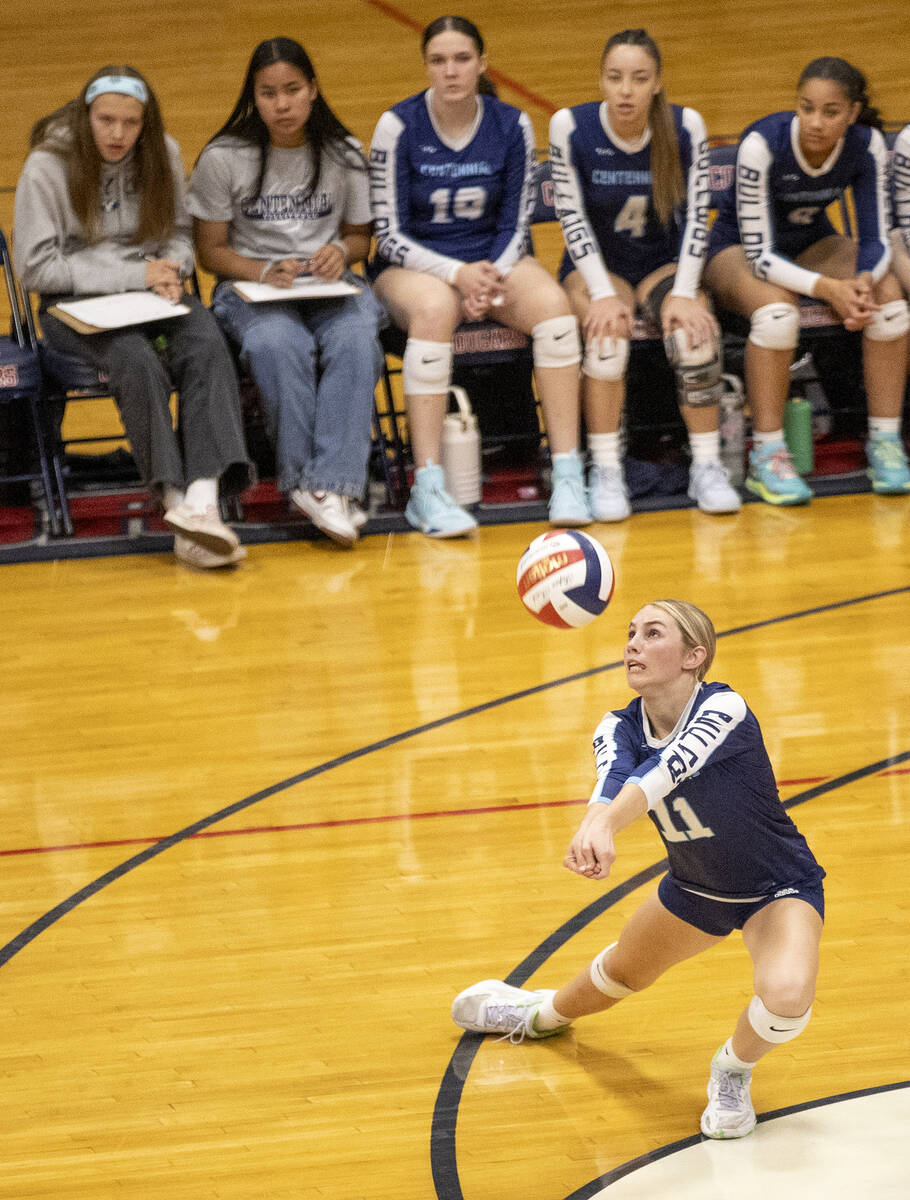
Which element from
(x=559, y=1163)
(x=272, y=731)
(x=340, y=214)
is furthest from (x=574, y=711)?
(x=340, y=214)

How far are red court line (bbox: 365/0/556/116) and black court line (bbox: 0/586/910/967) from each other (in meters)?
6.07

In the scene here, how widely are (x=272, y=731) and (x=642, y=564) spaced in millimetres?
1658

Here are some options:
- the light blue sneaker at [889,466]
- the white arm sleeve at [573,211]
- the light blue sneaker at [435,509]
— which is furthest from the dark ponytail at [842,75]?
the light blue sneaker at [435,509]

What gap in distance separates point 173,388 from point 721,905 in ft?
12.0

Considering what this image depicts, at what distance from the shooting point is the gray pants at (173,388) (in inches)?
230

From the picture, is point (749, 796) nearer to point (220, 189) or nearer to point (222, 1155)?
point (222, 1155)

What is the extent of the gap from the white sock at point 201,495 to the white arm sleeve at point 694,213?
6.33 feet

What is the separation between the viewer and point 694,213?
6.26 m

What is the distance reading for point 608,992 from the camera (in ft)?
10.3

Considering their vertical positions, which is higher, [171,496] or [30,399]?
[30,399]

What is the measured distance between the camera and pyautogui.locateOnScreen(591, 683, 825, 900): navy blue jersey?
2906 millimetres

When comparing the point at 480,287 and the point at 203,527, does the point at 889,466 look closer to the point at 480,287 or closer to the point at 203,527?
the point at 480,287

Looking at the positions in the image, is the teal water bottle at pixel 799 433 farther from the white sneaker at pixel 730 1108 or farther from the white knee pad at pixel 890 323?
the white sneaker at pixel 730 1108

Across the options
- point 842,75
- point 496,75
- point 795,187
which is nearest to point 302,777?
point 795,187
